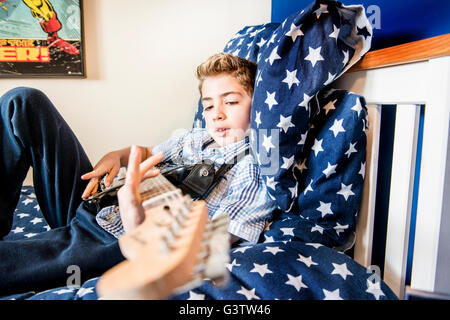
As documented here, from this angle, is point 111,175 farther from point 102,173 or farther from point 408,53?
point 408,53

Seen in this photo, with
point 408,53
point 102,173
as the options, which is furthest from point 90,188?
point 408,53

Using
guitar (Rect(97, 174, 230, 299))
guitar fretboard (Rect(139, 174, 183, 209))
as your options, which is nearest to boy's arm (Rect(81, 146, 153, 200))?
guitar fretboard (Rect(139, 174, 183, 209))

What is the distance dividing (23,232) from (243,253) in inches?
23.9

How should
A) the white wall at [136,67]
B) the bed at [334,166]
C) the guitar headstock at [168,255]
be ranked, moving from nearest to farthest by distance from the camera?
the guitar headstock at [168,255] < the bed at [334,166] < the white wall at [136,67]

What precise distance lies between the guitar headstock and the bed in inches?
6.7

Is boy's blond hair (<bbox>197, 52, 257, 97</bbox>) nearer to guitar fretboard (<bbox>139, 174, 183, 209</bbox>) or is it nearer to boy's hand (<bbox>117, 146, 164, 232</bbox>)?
guitar fretboard (<bbox>139, 174, 183, 209</bbox>)

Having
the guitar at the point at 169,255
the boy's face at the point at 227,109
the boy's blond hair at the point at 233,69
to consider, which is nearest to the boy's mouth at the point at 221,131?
the boy's face at the point at 227,109

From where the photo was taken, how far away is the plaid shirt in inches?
22.9

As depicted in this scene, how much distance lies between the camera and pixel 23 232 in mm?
726

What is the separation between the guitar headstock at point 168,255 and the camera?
0.21 m

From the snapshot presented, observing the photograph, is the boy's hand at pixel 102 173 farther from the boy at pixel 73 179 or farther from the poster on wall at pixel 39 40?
the poster on wall at pixel 39 40

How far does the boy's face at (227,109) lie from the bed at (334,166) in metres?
0.10

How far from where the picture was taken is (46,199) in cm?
70

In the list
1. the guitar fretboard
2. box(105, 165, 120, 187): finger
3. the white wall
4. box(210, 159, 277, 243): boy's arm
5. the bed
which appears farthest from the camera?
the white wall
